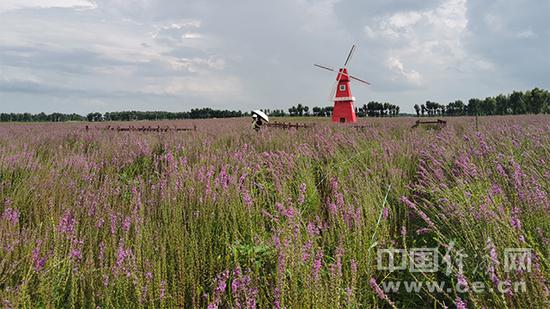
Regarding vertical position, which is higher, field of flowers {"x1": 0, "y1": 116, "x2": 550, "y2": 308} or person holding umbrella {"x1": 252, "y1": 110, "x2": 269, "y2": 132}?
person holding umbrella {"x1": 252, "y1": 110, "x2": 269, "y2": 132}

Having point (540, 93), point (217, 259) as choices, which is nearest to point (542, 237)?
point (217, 259)

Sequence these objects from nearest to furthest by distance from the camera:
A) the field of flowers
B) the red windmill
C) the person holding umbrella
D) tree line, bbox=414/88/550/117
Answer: the field of flowers → the person holding umbrella → the red windmill → tree line, bbox=414/88/550/117

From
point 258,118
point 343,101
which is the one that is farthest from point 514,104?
point 258,118

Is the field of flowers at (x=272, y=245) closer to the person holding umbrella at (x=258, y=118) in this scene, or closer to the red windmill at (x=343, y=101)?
the person holding umbrella at (x=258, y=118)

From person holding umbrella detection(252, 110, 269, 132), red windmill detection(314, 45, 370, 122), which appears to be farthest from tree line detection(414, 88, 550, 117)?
person holding umbrella detection(252, 110, 269, 132)

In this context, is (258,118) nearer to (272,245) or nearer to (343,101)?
(272,245)

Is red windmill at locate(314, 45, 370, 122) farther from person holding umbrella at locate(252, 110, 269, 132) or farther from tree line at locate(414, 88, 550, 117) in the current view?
tree line at locate(414, 88, 550, 117)

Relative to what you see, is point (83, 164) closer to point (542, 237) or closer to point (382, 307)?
point (382, 307)

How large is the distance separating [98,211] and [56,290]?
95 cm

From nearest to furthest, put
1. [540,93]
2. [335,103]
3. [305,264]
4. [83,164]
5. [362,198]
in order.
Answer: [305,264] → [362,198] → [83,164] → [335,103] → [540,93]

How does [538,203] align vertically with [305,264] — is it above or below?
above

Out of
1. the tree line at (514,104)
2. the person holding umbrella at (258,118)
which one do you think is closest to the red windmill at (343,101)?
the person holding umbrella at (258,118)

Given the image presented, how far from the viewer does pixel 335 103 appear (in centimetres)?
3045

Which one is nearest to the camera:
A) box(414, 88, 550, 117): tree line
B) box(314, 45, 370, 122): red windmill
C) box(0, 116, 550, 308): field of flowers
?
box(0, 116, 550, 308): field of flowers
